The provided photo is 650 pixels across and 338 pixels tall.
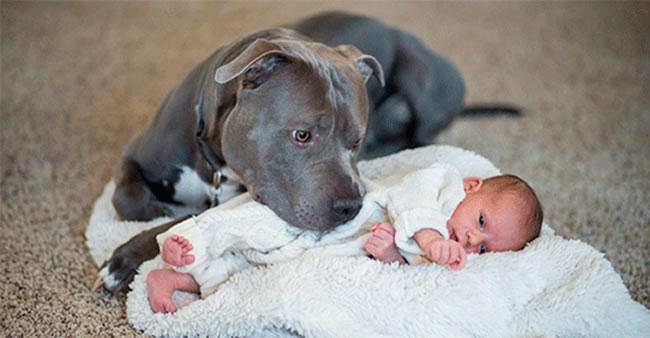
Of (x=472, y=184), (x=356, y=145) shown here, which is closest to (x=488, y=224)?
(x=472, y=184)

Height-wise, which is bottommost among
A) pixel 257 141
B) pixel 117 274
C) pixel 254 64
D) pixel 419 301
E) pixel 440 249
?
pixel 117 274

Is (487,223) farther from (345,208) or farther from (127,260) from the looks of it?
(127,260)

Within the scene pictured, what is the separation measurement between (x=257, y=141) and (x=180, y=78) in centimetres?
196

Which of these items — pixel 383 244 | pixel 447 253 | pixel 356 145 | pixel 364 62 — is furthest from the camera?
pixel 364 62

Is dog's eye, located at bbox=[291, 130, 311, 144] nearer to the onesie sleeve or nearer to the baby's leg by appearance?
the onesie sleeve

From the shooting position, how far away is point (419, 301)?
1.60 metres

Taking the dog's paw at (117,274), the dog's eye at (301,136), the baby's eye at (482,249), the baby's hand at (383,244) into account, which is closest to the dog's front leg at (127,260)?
the dog's paw at (117,274)

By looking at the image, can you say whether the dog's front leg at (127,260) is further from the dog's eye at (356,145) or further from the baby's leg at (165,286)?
the dog's eye at (356,145)

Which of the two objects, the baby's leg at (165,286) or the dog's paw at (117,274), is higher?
the baby's leg at (165,286)

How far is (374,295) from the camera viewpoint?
161cm

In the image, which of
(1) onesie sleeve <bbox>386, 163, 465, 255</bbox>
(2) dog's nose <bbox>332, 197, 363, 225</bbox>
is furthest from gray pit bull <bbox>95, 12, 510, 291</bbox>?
(1) onesie sleeve <bbox>386, 163, 465, 255</bbox>

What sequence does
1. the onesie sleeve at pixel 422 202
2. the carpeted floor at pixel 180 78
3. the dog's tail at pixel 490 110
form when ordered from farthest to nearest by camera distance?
the dog's tail at pixel 490 110
the carpeted floor at pixel 180 78
the onesie sleeve at pixel 422 202

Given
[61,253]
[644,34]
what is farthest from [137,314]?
[644,34]

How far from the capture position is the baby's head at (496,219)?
1754mm
